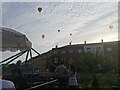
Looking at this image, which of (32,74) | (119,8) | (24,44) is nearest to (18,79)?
(24,44)

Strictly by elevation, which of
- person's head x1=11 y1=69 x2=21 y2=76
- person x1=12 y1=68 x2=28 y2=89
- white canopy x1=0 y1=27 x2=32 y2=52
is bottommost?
person x1=12 y1=68 x2=28 y2=89

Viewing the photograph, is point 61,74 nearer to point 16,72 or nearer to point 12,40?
point 16,72

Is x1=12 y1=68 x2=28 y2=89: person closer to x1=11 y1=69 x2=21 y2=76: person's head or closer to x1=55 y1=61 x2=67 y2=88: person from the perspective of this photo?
x1=11 y1=69 x2=21 y2=76: person's head

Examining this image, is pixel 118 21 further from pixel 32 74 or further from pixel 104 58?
pixel 104 58

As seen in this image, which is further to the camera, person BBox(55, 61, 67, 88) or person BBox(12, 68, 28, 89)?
person BBox(55, 61, 67, 88)

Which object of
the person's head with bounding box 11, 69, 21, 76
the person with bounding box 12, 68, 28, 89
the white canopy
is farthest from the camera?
the person's head with bounding box 11, 69, 21, 76

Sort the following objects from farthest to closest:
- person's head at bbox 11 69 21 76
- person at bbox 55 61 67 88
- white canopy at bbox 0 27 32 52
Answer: person's head at bbox 11 69 21 76 < person at bbox 55 61 67 88 < white canopy at bbox 0 27 32 52

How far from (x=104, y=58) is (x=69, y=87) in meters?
44.5

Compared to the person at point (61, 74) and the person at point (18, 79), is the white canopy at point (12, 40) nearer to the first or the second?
the person at point (18, 79)

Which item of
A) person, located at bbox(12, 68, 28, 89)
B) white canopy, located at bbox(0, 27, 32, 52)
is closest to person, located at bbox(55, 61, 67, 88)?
person, located at bbox(12, 68, 28, 89)

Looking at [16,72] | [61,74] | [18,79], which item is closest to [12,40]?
[18,79]

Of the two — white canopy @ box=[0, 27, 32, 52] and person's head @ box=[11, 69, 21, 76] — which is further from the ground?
white canopy @ box=[0, 27, 32, 52]

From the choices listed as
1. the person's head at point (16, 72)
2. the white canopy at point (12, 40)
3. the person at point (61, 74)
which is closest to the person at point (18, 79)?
the person's head at point (16, 72)

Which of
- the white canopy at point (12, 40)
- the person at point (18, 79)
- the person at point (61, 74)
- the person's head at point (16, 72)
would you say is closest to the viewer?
the white canopy at point (12, 40)
